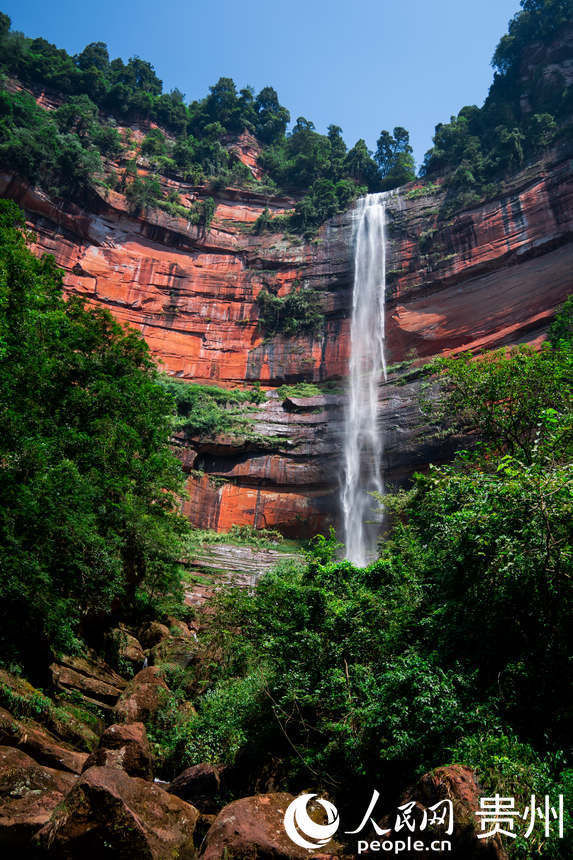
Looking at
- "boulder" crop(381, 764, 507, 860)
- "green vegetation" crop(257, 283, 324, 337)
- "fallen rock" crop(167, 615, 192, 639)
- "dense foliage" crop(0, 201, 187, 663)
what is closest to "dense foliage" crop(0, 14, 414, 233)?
"green vegetation" crop(257, 283, 324, 337)

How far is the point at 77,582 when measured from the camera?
8930 millimetres

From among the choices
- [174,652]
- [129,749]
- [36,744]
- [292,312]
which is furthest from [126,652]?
[292,312]

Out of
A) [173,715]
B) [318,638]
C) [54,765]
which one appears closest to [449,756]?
[318,638]

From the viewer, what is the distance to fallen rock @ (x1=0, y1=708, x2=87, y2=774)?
5957mm

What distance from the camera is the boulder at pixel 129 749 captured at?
21.9ft

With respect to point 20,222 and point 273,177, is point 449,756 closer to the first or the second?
point 20,222

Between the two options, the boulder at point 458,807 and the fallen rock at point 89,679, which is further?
the fallen rock at point 89,679

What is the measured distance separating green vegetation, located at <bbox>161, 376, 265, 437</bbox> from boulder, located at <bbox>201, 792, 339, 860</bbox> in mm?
21692

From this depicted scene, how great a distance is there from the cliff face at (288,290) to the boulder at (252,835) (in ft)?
64.6

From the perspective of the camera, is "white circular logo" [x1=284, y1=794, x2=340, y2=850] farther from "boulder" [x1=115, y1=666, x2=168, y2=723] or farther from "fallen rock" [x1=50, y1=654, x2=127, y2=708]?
"fallen rock" [x1=50, y1=654, x2=127, y2=708]

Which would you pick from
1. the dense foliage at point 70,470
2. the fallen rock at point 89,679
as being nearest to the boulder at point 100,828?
the dense foliage at point 70,470

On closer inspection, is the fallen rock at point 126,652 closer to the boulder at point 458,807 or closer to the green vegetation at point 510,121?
the boulder at point 458,807

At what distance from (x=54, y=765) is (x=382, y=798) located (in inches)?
164

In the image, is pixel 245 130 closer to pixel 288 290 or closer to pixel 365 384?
pixel 288 290
